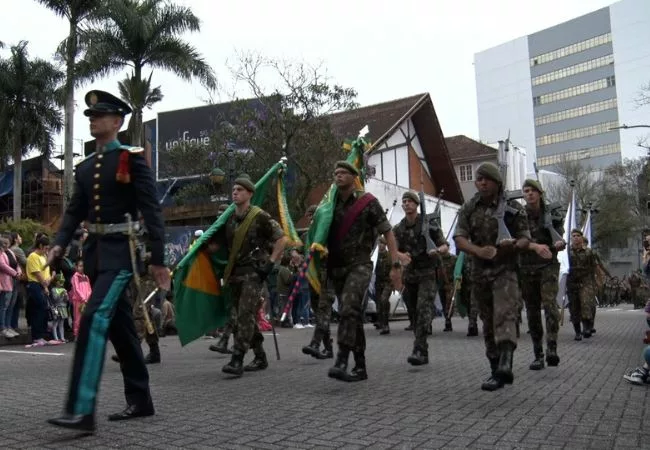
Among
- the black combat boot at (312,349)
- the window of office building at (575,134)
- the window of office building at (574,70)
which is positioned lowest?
the black combat boot at (312,349)

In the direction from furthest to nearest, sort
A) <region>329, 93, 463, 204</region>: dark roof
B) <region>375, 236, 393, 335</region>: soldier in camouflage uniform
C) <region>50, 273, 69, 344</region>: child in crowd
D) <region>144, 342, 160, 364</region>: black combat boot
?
<region>329, 93, 463, 204</region>: dark roof
<region>375, 236, 393, 335</region>: soldier in camouflage uniform
<region>50, 273, 69, 344</region>: child in crowd
<region>144, 342, 160, 364</region>: black combat boot

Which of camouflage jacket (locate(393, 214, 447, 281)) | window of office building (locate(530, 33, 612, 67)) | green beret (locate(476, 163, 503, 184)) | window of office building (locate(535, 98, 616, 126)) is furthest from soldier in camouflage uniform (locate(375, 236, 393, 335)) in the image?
window of office building (locate(530, 33, 612, 67))

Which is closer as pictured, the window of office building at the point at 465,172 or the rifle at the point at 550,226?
the rifle at the point at 550,226

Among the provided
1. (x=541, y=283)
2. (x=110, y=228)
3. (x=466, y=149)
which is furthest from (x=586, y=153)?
(x=110, y=228)

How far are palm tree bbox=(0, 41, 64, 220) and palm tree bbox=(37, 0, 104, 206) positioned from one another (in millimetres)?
10799

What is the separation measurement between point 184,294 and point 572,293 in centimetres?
844

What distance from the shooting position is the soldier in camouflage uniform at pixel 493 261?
656 cm

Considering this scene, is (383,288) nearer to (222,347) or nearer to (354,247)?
(222,347)

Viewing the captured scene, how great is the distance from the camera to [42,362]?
981cm

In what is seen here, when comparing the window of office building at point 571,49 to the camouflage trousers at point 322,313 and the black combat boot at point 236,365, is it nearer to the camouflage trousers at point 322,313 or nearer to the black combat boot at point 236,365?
the camouflage trousers at point 322,313

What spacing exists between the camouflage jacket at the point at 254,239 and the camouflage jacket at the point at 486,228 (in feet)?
6.50

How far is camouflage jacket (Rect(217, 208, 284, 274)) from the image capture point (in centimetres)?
768

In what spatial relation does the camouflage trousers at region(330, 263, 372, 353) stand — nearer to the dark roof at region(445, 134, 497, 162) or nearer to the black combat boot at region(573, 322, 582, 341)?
the black combat boot at region(573, 322, 582, 341)

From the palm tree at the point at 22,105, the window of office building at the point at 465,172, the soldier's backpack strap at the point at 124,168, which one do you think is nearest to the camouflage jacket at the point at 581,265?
the soldier's backpack strap at the point at 124,168
